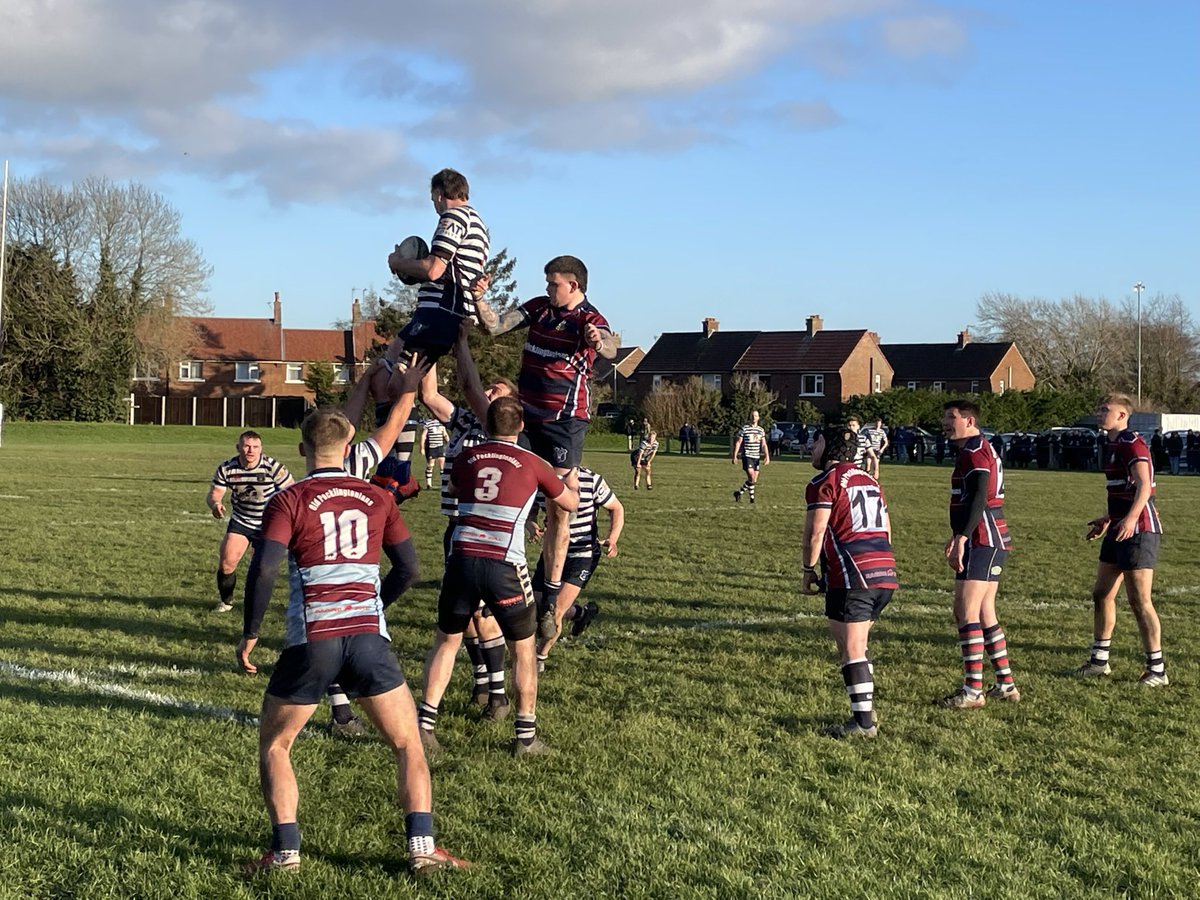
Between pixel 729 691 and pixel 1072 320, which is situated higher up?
pixel 1072 320

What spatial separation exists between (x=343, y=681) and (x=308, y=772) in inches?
62.5

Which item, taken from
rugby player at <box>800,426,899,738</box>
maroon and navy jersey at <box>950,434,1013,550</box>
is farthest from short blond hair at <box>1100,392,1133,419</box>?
rugby player at <box>800,426,899,738</box>

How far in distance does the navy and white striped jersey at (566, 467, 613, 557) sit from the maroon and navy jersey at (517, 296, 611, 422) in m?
1.23

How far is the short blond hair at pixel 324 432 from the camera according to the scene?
203 inches

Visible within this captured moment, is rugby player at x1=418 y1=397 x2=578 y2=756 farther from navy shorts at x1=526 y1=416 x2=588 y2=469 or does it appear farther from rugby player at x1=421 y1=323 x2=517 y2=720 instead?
navy shorts at x1=526 y1=416 x2=588 y2=469

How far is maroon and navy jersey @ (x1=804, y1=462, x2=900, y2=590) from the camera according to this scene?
7.55m

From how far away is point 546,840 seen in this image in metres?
5.40

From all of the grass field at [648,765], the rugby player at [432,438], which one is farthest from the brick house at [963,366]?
the grass field at [648,765]

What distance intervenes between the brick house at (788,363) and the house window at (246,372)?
1080 inches

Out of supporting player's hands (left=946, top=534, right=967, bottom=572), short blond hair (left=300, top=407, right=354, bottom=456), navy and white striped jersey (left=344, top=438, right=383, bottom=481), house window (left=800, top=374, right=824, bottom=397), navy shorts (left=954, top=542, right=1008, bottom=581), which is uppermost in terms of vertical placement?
house window (left=800, top=374, right=824, bottom=397)

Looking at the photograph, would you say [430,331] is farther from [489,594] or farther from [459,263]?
[489,594]

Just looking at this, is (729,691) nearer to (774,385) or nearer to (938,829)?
(938,829)

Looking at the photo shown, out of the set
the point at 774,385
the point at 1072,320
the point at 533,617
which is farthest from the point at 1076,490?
the point at 1072,320

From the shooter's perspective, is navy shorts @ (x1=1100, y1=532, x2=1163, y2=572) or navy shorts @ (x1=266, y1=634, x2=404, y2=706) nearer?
navy shorts @ (x1=266, y1=634, x2=404, y2=706)
